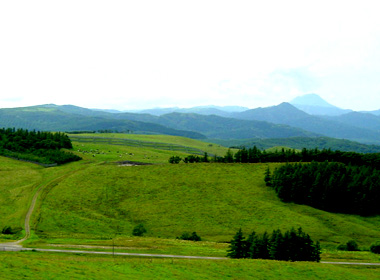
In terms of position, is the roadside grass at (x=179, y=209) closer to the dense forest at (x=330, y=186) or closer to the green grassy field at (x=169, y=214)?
the green grassy field at (x=169, y=214)

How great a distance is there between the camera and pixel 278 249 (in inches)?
2409

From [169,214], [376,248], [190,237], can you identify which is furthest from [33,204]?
[376,248]

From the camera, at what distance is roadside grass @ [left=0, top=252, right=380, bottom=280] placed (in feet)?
125

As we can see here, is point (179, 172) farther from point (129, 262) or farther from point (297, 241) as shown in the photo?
point (129, 262)

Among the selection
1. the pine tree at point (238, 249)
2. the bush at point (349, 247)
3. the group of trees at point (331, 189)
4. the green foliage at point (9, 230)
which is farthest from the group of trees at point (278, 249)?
the group of trees at point (331, 189)

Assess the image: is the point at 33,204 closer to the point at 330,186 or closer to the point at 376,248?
the point at 376,248

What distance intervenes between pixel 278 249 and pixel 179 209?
50068mm

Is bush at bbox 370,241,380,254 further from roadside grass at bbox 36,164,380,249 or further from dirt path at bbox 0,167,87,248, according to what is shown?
dirt path at bbox 0,167,87,248

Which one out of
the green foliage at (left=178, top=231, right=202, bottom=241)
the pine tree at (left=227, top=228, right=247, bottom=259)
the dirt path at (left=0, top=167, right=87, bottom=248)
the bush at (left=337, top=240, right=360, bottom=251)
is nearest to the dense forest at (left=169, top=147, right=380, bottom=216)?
the bush at (left=337, top=240, right=360, bottom=251)

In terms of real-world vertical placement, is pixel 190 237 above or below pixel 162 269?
below

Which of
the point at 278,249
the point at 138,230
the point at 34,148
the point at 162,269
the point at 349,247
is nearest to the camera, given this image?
the point at 162,269

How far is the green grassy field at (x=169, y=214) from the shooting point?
51.8 metres

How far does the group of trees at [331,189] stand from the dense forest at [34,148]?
350 feet

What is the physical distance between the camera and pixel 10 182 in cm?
12450
